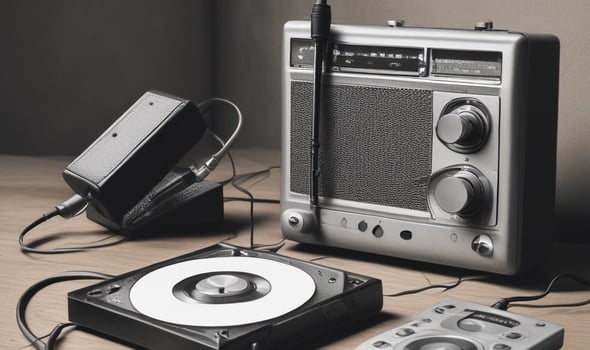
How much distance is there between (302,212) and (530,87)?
0.28 m

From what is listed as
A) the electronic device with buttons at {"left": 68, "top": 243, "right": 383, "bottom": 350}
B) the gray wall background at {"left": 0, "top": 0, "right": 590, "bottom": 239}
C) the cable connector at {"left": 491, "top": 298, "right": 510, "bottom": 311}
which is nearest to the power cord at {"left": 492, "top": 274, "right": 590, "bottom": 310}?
the cable connector at {"left": 491, "top": 298, "right": 510, "bottom": 311}

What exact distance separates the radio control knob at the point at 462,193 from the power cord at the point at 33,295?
1.08ft

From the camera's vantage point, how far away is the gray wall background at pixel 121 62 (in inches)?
58.5

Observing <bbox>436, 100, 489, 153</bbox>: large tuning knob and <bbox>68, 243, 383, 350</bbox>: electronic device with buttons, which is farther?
<bbox>436, 100, 489, 153</bbox>: large tuning knob

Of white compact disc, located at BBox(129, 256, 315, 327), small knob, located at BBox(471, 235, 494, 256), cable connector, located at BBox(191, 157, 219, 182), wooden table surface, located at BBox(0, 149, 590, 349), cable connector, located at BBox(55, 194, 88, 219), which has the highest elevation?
cable connector, located at BBox(191, 157, 219, 182)

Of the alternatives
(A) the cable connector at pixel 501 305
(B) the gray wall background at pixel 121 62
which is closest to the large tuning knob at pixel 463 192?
(A) the cable connector at pixel 501 305

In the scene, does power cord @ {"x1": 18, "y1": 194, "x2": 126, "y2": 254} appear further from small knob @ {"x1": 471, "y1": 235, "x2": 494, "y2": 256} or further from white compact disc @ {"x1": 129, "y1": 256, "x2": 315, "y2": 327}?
small knob @ {"x1": 471, "y1": 235, "x2": 494, "y2": 256}

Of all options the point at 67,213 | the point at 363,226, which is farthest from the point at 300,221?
the point at 67,213

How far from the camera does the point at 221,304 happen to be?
76 centimetres

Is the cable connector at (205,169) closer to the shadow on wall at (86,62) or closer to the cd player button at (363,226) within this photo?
the cd player button at (363,226)

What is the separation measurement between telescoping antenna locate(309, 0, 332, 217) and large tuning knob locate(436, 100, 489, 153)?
0.14 m

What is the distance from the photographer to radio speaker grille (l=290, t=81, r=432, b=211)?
3.03 ft

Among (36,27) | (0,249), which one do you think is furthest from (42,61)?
(0,249)

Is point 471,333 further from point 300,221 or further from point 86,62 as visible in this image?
point 86,62
